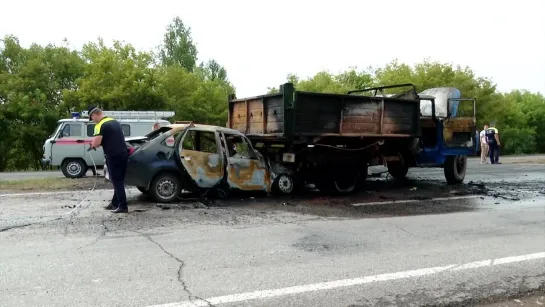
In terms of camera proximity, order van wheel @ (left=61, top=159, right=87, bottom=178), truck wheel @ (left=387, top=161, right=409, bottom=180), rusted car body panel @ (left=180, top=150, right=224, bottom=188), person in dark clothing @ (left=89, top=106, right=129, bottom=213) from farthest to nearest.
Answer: van wheel @ (left=61, top=159, right=87, bottom=178)
truck wheel @ (left=387, top=161, right=409, bottom=180)
rusted car body panel @ (left=180, top=150, right=224, bottom=188)
person in dark clothing @ (left=89, top=106, right=129, bottom=213)

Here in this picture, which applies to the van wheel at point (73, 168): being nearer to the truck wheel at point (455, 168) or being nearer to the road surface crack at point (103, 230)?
the road surface crack at point (103, 230)

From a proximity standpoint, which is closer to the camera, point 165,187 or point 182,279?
point 182,279

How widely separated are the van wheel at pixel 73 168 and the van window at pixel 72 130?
2.82 ft

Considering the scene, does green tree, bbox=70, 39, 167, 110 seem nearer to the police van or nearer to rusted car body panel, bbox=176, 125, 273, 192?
the police van

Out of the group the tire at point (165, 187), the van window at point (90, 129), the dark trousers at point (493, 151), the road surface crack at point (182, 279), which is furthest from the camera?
the dark trousers at point (493, 151)

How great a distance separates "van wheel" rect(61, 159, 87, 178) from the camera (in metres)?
15.4

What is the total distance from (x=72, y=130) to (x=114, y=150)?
8.54 m

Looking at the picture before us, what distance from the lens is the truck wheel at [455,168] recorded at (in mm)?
13156

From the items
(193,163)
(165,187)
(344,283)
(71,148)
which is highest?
(71,148)

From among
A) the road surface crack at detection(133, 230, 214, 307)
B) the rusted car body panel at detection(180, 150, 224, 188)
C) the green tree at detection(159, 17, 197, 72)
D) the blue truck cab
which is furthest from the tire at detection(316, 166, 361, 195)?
the green tree at detection(159, 17, 197, 72)

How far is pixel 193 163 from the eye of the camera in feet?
30.7

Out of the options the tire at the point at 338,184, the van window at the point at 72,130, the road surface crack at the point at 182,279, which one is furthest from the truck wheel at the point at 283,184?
the van window at the point at 72,130

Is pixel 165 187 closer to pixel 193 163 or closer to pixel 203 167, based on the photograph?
pixel 193 163

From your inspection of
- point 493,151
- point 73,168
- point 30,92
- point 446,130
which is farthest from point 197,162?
point 30,92
